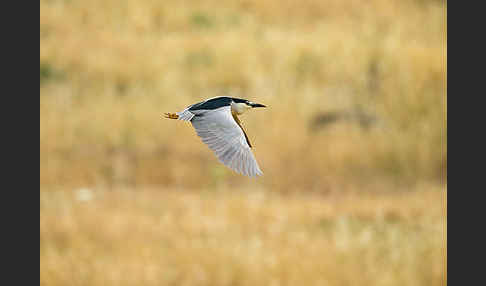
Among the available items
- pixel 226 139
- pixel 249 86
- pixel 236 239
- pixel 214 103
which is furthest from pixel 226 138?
pixel 249 86

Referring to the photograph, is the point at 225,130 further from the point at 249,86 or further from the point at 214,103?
the point at 249,86

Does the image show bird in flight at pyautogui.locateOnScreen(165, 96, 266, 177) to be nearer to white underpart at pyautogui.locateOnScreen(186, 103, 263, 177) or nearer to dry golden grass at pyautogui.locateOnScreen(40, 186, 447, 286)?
white underpart at pyautogui.locateOnScreen(186, 103, 263, 177)

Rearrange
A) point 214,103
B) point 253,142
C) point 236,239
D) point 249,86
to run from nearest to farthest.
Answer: point 214,103 < point 236,239 < point 253,142 < point 249,86

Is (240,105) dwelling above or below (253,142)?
below

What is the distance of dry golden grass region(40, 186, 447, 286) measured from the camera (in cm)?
505

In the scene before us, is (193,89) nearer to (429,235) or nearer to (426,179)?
(426,179)

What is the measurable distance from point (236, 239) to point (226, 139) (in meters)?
4.58

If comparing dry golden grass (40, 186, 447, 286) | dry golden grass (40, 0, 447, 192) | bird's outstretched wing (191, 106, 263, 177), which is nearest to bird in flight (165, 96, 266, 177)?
bird's outstretched wing (191, 106, 263, 177)

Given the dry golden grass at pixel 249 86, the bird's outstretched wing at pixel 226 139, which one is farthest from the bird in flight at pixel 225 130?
the dry golden grass at pixel 249 86

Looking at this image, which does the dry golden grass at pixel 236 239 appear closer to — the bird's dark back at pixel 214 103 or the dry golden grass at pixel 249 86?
the dry golden grass at pixel 249 86

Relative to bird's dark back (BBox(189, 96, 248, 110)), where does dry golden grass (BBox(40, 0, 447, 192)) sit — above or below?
above

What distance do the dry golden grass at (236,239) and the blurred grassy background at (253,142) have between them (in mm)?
14

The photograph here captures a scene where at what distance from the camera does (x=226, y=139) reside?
3.68 feet

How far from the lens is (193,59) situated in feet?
28.8
